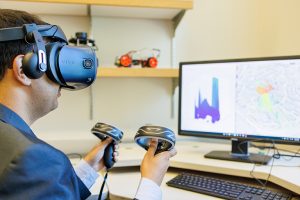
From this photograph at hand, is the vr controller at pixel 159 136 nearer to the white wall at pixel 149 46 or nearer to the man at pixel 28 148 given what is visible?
the man at pixel 28 148

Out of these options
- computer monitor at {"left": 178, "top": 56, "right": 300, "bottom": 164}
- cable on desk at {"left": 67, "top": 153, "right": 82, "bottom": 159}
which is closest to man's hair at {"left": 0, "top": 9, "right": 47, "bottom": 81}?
computer monitor at {"left": 178, "top": 56, "right": 300, "bottom": 164}

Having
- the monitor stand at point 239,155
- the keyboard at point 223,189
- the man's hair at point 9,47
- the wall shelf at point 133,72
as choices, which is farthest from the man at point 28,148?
the wall shelf at point 133,72

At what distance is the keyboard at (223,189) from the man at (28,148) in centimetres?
29

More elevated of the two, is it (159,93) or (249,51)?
(249,51)

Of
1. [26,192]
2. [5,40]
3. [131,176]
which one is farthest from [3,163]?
[131,176]

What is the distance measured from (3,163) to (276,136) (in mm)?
1075

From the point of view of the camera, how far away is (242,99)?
4.68 feet

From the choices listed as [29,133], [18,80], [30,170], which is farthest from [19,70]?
[30,170]

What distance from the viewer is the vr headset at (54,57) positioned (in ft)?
2.46

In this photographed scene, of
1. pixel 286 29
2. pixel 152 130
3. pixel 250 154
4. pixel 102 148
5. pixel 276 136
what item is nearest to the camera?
pixel 152 130

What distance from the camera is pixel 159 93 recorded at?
1.97m

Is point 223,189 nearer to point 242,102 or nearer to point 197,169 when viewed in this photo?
point 197,169

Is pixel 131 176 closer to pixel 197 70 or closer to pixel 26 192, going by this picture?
pixel 197 70

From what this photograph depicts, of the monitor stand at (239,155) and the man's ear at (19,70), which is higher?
the man's ear at (19,70)
